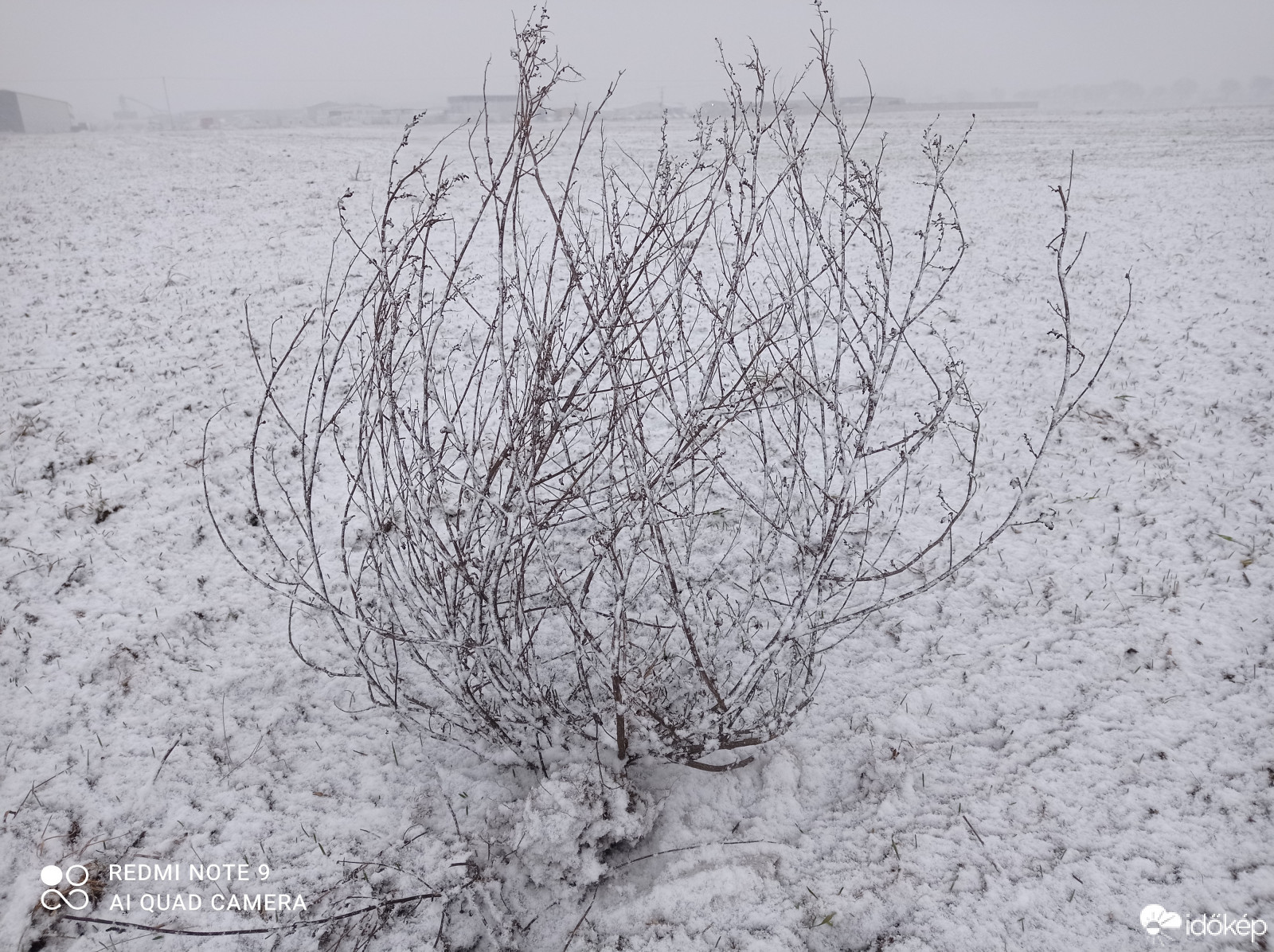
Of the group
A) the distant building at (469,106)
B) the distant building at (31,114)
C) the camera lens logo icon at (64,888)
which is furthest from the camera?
the distant building at (469,106)

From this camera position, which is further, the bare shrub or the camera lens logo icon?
the camera lens logo icon

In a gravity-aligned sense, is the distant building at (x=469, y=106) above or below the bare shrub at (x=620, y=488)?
above

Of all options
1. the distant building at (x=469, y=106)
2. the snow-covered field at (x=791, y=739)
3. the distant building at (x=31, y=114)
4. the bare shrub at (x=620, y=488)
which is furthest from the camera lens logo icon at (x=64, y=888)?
the distant building at (x=31, y=114)

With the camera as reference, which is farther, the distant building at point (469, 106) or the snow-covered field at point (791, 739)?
the distant building at point (469, 106)

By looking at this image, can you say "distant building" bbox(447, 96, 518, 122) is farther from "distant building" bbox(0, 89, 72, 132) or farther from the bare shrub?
the bare shrub

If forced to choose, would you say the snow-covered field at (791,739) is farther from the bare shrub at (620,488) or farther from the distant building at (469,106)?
the distant building at (469,106)

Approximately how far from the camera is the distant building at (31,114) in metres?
35.1

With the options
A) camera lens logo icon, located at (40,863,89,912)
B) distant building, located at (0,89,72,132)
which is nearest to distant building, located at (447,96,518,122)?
distant building, located at (0,89,72,132)

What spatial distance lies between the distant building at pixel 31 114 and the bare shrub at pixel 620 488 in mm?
45076

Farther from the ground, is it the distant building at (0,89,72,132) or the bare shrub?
the distant building at (0,89,72,132)

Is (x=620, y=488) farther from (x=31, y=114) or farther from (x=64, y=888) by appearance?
(x=31, y=114)

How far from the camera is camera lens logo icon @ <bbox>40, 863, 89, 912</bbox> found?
2439 millimetres

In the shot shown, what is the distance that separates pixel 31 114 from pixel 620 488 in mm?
51999

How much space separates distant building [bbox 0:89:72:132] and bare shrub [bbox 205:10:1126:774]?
4508cm
